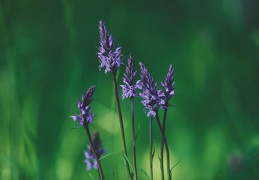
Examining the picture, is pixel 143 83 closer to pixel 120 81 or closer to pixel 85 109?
pixel 85 109

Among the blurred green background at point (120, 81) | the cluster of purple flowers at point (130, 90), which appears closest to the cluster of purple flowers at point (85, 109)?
the cluster of purple flowers at point (130, 90)

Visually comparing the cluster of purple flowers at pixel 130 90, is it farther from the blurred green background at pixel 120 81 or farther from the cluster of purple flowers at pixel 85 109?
the blurred green background at pixel 120 81

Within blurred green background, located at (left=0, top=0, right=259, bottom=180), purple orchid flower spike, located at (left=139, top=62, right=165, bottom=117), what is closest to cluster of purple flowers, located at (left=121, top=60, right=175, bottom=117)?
purple orchid flower spike, located at (left=139, top=62, right=165, bottom=117)

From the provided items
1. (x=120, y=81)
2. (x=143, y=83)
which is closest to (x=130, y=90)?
(x=143, y=83)

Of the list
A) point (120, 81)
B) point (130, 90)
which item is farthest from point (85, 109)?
point (120, 81)

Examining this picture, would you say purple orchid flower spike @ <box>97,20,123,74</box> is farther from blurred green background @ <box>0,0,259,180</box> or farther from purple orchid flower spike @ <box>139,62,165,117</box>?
blurred green background @ <box>0,0,259,180</box>

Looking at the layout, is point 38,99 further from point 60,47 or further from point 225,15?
point 225,15

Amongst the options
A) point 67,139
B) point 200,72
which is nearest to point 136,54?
point 200,72

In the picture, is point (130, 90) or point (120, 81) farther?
point (120, 81)
